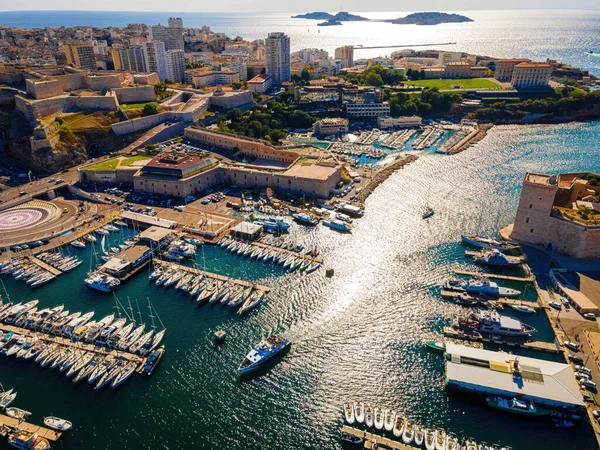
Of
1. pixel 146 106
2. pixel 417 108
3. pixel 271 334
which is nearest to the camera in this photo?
pixel 271 334

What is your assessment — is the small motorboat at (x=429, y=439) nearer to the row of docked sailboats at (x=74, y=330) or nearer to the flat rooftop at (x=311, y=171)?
the row of docked sailboats at (x=74, y=330)

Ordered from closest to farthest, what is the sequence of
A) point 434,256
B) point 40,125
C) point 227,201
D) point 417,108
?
point 434,256 → point 227,201 → point 40,125 → point 417,108

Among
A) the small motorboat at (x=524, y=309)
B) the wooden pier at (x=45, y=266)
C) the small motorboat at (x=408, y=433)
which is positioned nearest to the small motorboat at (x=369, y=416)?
the small motorboat at (x=408, y=433)

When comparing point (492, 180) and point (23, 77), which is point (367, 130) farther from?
point (23, 77)

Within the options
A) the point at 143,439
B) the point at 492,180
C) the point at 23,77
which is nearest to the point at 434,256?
the point at 492,180

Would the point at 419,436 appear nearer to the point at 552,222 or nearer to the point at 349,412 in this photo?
the point at 349,412

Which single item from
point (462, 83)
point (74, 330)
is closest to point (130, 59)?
point (462, 83)
